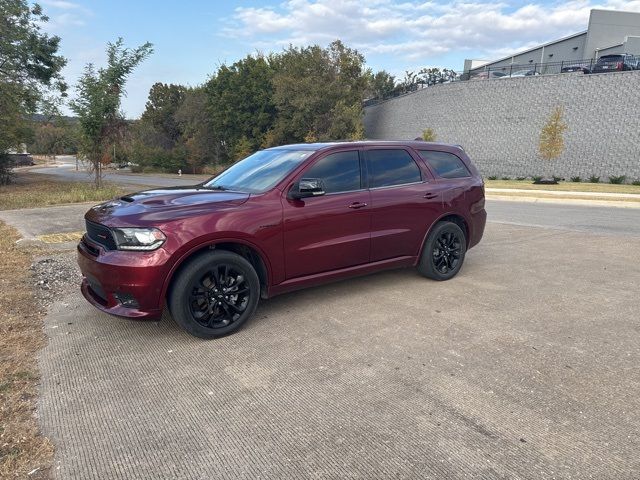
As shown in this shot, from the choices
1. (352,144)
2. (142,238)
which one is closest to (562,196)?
(352,144)

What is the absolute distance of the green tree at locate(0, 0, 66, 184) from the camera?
20.5 m

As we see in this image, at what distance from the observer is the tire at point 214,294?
3891 mm

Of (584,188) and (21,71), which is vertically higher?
(21,71)

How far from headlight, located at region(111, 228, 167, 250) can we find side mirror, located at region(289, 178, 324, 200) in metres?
1.31

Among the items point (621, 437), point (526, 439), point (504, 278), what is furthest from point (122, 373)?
point (504, 278)

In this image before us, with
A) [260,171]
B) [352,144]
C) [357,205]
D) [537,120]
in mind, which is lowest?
[357,205]

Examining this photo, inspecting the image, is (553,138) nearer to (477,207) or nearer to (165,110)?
(477,207)

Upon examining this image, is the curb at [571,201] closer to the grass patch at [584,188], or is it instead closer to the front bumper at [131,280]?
A: the grass patch at [584,188]

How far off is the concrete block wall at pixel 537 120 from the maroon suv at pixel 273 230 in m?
25.2

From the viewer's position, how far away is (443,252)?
5.87m

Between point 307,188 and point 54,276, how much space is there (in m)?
3.88

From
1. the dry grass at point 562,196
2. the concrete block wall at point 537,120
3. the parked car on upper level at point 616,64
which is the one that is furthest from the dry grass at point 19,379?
the parked car on upper level at point 616,64

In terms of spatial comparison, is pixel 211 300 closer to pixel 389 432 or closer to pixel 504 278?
pixel 389 432

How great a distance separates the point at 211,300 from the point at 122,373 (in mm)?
914
